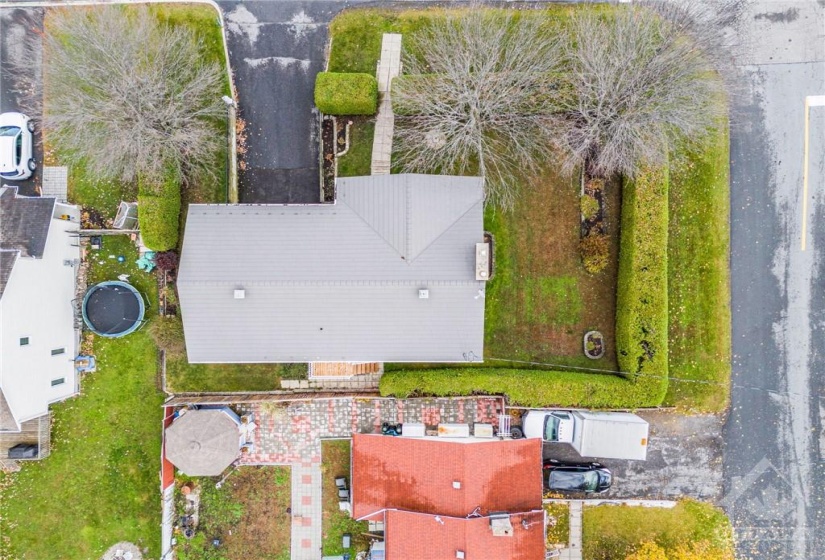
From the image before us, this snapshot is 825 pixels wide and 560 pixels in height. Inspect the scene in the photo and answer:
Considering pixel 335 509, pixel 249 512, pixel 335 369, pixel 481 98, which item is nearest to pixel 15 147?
pixel 335 369

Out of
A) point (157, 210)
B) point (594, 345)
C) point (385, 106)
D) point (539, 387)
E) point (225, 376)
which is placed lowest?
point (539, 387)

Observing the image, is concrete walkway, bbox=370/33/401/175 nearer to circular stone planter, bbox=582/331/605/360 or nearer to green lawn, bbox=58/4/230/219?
green lawn, bbox=58/4/230/219

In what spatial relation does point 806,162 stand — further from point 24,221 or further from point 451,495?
point 24,221

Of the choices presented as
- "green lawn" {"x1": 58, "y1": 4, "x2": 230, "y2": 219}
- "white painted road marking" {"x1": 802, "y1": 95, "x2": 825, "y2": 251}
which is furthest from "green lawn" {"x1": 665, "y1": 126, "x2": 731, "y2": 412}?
A: "green lawn" {"x1": 58, "y1": 4, "x2": 230, "y2": 219}

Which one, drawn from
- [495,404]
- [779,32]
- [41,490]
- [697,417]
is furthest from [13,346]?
[779,32]

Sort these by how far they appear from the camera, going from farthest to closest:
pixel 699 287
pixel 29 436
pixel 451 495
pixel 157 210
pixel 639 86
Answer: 1. pixel 699 287
2. pixel 29 436
3. pixel 157 210
4. pixel 451 495
5. pixel 639 86

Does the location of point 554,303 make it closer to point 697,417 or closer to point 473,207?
point 473,207
